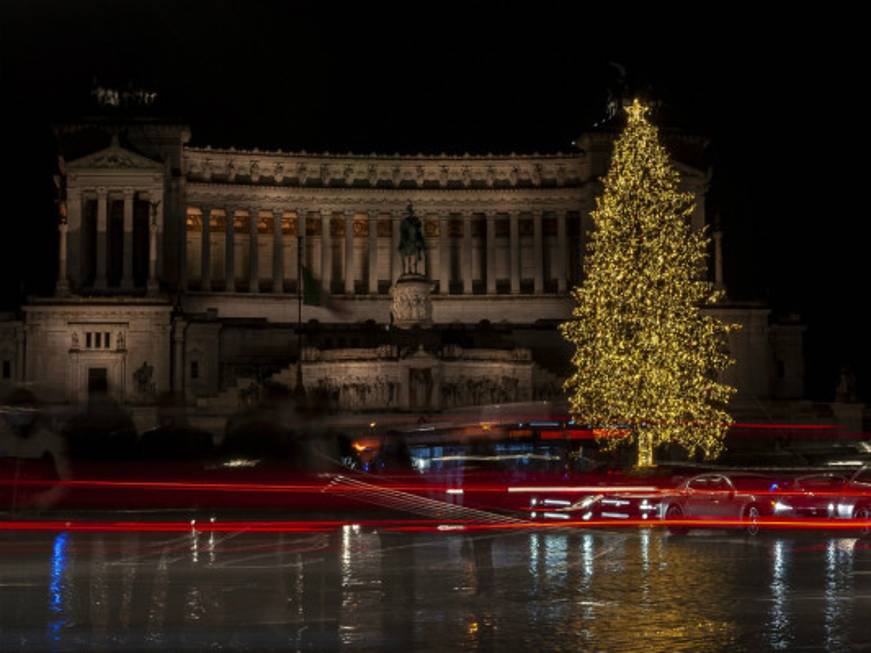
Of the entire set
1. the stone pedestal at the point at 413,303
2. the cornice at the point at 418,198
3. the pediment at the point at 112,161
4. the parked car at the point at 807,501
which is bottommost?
the parked car at the point at 807,501

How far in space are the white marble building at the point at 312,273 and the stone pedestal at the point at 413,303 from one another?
1.77 meters

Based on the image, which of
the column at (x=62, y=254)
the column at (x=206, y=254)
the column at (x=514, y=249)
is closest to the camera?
the column at (x=62, y=254)

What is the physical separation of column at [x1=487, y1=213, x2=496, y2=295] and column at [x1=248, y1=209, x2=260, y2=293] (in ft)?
55.7

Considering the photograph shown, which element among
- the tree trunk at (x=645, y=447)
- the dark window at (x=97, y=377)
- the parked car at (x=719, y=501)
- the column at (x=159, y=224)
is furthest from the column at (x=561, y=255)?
the parked car at (x=719, y=501)

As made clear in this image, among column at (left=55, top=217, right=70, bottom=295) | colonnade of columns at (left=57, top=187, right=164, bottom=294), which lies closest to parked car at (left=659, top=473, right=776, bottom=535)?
column at (left=55, top=217, right=70, bottom=295)

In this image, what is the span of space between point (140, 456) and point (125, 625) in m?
18.8

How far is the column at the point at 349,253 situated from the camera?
104625 millimetres

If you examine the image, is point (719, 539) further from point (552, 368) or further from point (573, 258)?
point (573, 258)

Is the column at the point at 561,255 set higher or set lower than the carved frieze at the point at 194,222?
lower

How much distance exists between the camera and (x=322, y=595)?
20375 millimetres

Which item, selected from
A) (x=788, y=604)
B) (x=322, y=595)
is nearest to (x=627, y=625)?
(x=788, y=604)

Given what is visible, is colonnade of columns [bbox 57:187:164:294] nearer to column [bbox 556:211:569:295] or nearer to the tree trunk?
column [bbox 556:211:569:295]

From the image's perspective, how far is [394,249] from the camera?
107 m

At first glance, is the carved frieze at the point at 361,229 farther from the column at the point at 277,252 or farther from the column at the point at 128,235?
the column at the point at 128,235
